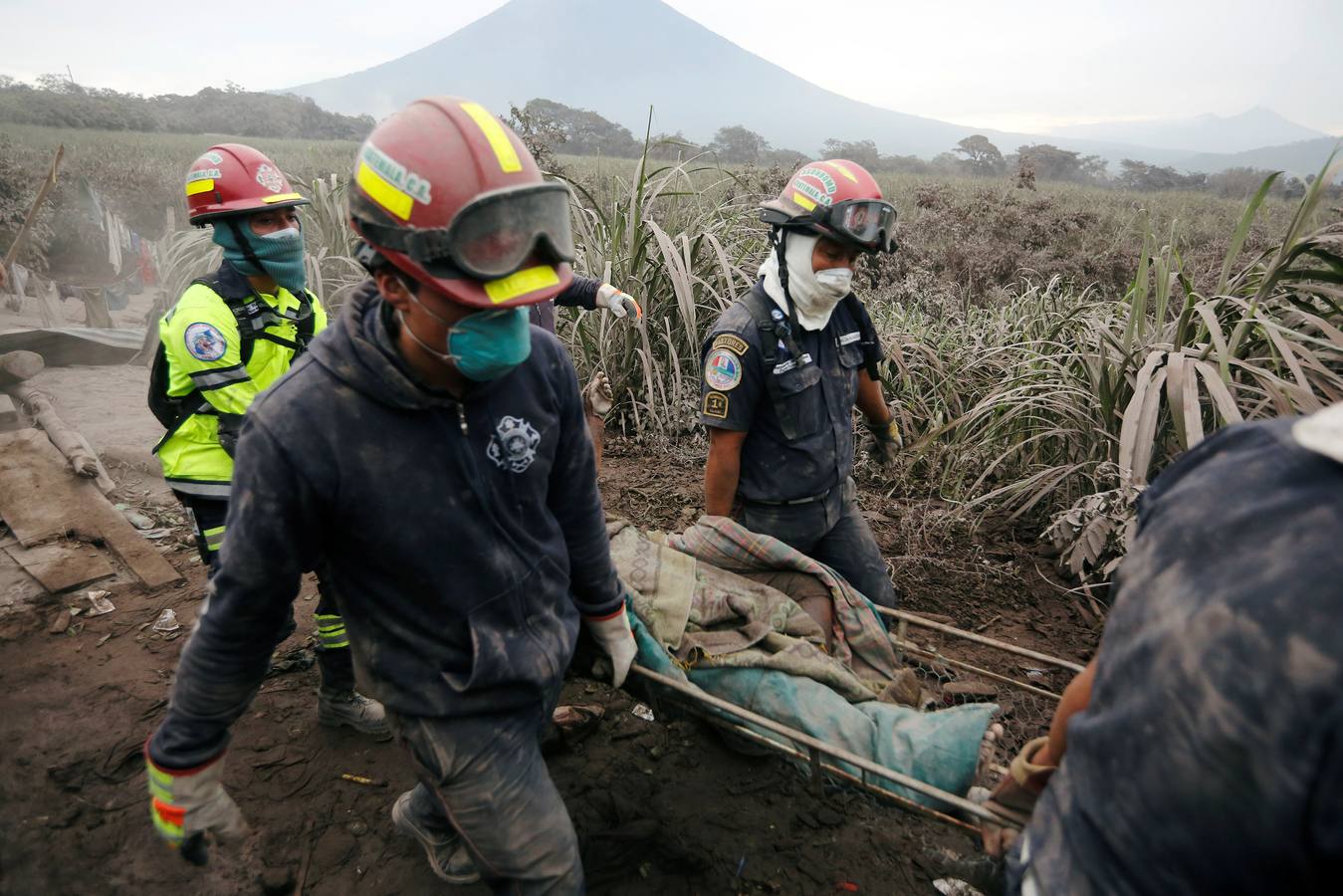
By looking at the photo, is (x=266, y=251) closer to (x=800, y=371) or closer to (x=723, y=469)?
(x=723, y=469)

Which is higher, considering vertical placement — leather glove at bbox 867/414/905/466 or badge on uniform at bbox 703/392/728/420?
badge on uniform at bbox 703/392/728/420

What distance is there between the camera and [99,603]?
3639mm

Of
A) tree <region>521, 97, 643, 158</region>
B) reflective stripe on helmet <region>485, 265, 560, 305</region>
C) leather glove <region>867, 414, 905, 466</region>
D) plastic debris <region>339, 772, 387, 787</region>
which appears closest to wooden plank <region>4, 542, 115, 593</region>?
plastic debris <region>339, 772, 387, 787</region>

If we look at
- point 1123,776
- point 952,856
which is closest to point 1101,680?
point 1123,776

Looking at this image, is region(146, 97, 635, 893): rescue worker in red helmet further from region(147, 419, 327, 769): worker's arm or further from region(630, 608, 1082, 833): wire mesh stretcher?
region(630, 608, 1082, 833): wire mesh stretcher

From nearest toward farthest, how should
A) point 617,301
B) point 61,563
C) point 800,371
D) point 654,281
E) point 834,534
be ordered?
point 800,371 → point 834,534 → point 617,301 → point 61,563 → point 654,281

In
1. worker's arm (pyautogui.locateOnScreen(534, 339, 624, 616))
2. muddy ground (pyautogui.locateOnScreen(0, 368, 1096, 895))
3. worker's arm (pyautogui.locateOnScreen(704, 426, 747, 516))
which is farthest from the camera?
worker's arm (pyautogui.locateOnScreen(704, 426, 747, 516))

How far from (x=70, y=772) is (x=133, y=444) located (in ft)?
11.8

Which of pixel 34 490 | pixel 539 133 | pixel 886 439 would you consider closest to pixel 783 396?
pixel 886 439

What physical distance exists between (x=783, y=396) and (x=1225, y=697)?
6.47 feet

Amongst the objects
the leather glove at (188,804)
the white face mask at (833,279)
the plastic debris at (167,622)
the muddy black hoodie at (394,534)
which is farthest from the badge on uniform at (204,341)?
the white face mask at (833,279)

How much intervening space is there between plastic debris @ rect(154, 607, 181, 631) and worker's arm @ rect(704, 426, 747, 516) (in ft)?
8.83

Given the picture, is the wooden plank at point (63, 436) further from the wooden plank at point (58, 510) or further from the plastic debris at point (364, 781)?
the plastic debris at point (364, 781)

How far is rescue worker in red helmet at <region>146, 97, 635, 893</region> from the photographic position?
1315mm
